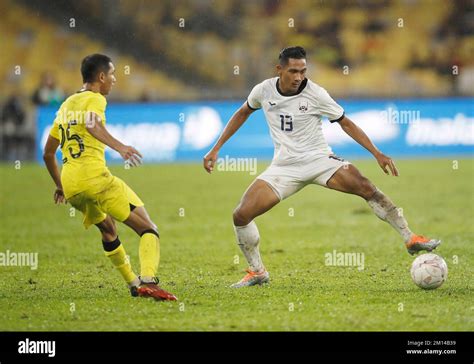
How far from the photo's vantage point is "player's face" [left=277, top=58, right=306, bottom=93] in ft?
26.3

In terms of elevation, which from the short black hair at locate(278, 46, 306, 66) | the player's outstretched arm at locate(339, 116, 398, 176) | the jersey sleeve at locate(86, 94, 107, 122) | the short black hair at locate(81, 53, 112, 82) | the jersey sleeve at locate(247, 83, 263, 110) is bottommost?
the player's outstretched arm at locate(339, 116, 398, 176)

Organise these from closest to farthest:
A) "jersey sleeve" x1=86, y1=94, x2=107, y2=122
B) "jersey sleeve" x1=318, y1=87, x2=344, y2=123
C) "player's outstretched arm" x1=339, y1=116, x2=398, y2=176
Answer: "jersey sleeve" x1=86, y1=94, x2=107, y2=122 → "player's outstretched arm" x1=339, y1=116, x2=398, y2=176 → "jersey sleeve" x1=318, y1=87, x2=344, y2=123

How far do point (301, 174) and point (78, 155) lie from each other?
81.6 inches

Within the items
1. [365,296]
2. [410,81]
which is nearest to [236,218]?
[365,296]

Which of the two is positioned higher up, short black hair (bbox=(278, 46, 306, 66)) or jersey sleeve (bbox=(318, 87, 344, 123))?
short black hair (bbox=(278, 46, 306, 66))

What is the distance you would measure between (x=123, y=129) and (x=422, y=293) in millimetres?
15034

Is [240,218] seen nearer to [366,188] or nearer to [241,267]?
[366,188]

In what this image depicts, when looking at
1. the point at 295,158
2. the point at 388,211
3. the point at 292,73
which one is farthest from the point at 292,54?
the point at 388,211

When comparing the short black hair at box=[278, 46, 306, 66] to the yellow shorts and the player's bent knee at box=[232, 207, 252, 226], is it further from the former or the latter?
the yellow shorts

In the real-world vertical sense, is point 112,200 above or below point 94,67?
below

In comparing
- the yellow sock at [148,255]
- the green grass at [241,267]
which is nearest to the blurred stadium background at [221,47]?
the green grass at [241,267]

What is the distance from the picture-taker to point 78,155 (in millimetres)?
7438

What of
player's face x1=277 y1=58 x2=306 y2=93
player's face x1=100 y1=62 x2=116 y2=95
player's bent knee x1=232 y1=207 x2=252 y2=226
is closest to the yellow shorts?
player's face x1=100 y1=62 x2=116 y2=95

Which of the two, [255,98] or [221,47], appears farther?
[221,47]
